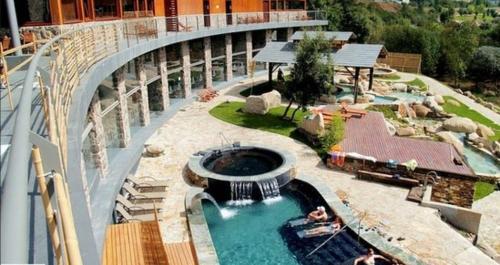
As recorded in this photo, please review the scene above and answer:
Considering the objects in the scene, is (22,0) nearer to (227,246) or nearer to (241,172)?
(241,172)

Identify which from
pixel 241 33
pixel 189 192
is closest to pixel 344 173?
pixel 189 192

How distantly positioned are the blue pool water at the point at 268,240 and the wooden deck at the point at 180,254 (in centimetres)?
162

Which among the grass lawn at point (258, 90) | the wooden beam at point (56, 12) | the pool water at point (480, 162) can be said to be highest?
the wooden beam at point (56, 12)

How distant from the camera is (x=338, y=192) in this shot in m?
17.1

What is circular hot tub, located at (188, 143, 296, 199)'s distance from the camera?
17016mm

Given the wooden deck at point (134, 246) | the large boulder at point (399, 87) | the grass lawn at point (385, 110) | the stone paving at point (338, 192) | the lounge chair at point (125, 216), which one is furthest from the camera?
the large boulder at point (399, 87)

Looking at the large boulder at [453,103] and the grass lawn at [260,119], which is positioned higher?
the grass lawn at [260,119]

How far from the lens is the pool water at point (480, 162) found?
22.1 meters

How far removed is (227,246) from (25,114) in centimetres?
1190

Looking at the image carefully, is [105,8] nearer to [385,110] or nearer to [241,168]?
[241,168]

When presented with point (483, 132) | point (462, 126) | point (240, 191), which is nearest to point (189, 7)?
point (240, 191)

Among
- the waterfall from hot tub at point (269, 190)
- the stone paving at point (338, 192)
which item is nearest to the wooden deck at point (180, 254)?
the stone paving at point (338, 192)

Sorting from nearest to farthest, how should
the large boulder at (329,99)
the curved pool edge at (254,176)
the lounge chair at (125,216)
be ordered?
1. the lounge chair at (125,216)
2. the curved pool edge at (254,176)
3. the large boulder at (329,99)

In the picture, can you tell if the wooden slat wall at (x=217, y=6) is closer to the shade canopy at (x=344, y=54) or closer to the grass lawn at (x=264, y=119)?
the shade canopy at (x=344, y=54)
